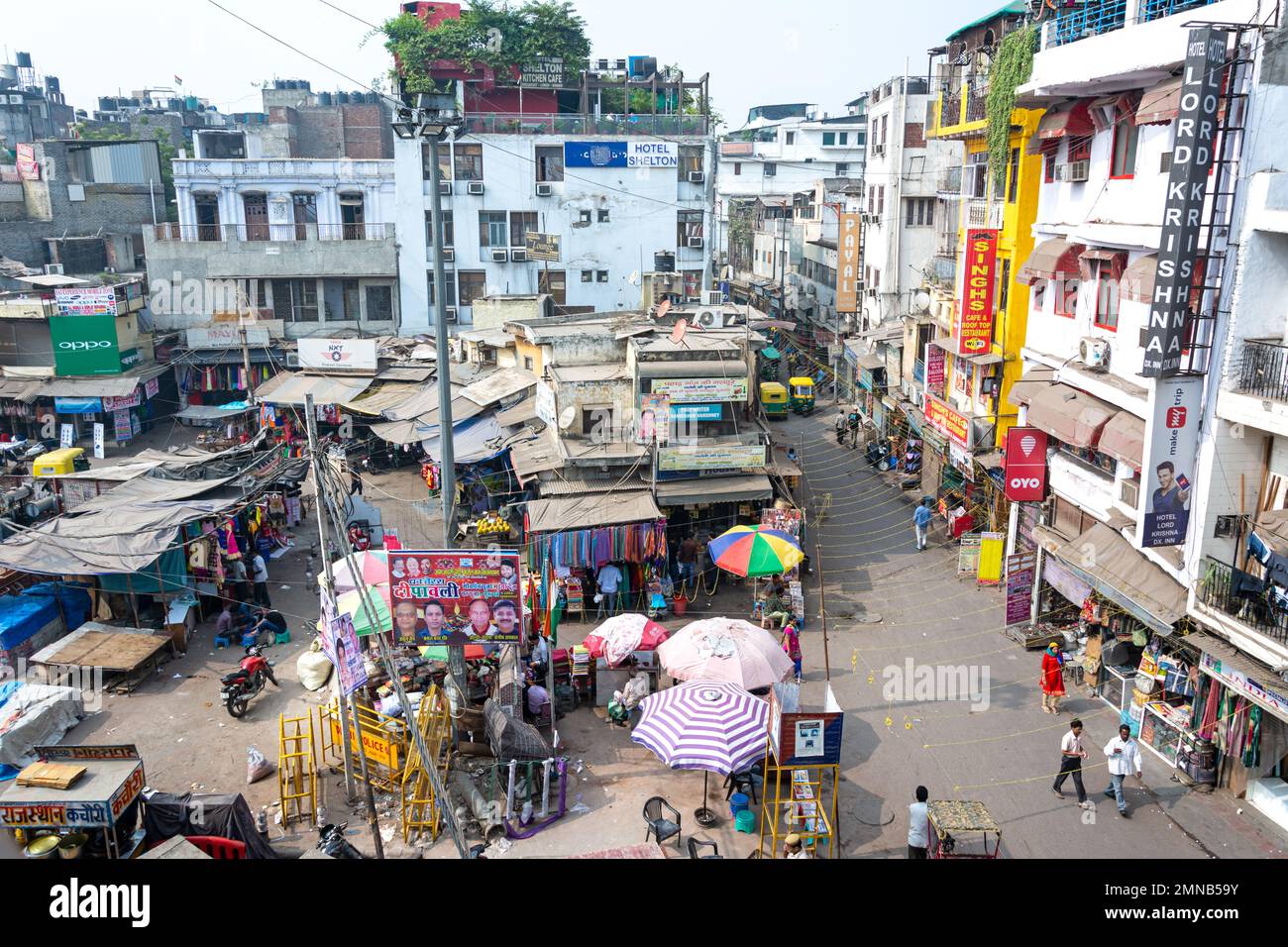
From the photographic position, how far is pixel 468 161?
38.6 m

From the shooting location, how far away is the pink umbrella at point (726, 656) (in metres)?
14.6

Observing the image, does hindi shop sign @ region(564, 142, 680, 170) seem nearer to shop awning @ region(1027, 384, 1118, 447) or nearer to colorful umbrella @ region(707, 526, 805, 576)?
colorful umbrella @ region(707, 526, 805, 576)

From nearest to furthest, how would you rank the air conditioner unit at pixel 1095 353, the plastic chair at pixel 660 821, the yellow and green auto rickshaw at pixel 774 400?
the plastic chair at pixel 660 821
the air conditioner unit at pixel 1095 353
the yellow and green auto rickshaw at pixel 774 400

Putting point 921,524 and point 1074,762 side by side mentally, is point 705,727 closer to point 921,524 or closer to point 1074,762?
point 1074,762

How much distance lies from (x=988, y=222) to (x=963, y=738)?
1240cm

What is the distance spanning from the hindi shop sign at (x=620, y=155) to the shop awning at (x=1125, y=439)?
87.9 ft

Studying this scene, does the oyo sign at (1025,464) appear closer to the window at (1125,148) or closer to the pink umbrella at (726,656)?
the window at (1125,148)

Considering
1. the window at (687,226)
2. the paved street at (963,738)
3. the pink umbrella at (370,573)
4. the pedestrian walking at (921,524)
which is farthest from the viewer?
the window at (687,226)

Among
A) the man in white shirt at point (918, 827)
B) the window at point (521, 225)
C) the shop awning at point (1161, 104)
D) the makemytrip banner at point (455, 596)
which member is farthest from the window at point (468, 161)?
the man in white shirt at point (918, 827)

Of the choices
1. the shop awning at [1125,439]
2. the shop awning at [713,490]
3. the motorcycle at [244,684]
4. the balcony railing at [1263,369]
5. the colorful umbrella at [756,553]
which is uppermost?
the balcony railing at [1263,369]

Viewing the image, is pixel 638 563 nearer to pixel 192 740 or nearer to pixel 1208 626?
pixel 192 740

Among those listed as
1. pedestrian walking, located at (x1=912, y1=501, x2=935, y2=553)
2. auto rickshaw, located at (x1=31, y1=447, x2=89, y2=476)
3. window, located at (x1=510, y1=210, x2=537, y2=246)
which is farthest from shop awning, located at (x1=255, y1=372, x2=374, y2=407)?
pedestrian walking, located at (x1=912, y1=501, x2=935, y2=553)

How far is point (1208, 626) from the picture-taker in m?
13.4

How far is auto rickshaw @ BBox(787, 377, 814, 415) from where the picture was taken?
135 feet
